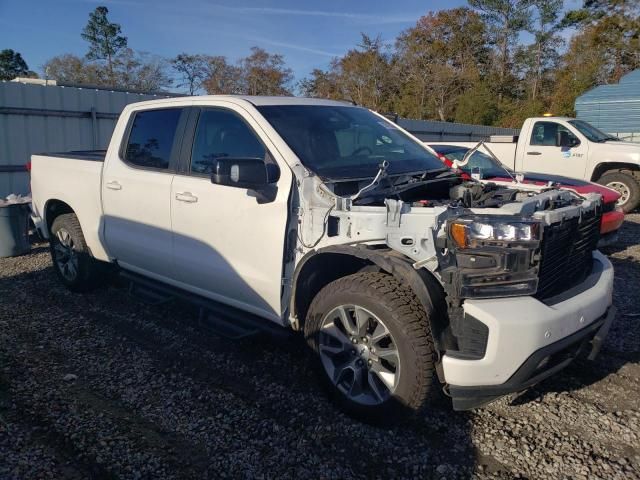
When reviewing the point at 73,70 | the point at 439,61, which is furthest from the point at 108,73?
the point at 439,61

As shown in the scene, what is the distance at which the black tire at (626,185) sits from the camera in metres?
10.5

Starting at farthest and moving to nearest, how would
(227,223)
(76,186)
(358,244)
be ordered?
1. (76,186)
2. (227,223)
3. (358,244)

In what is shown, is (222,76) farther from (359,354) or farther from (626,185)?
(359,354)

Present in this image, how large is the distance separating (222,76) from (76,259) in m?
37.8

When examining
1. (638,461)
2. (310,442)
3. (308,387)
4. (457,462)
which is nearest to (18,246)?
(308,387)

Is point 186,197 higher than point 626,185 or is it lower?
higher

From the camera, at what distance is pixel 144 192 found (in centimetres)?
441

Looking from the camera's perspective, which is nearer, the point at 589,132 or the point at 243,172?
the point at 243,172

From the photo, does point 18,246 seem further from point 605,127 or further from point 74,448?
point 605,127

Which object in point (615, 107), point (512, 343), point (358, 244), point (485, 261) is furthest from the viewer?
point (615, 107)

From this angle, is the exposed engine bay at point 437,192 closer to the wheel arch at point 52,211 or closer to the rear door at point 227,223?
the rear door at point 227,223

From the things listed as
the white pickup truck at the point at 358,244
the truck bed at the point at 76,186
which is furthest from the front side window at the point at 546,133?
the truck bed at the point at 76,186

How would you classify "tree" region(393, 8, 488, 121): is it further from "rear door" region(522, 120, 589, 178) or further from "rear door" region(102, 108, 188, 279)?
"rear door" region(102, 108, 188, 279)

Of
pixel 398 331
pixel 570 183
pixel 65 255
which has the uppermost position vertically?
pixel 570 183
